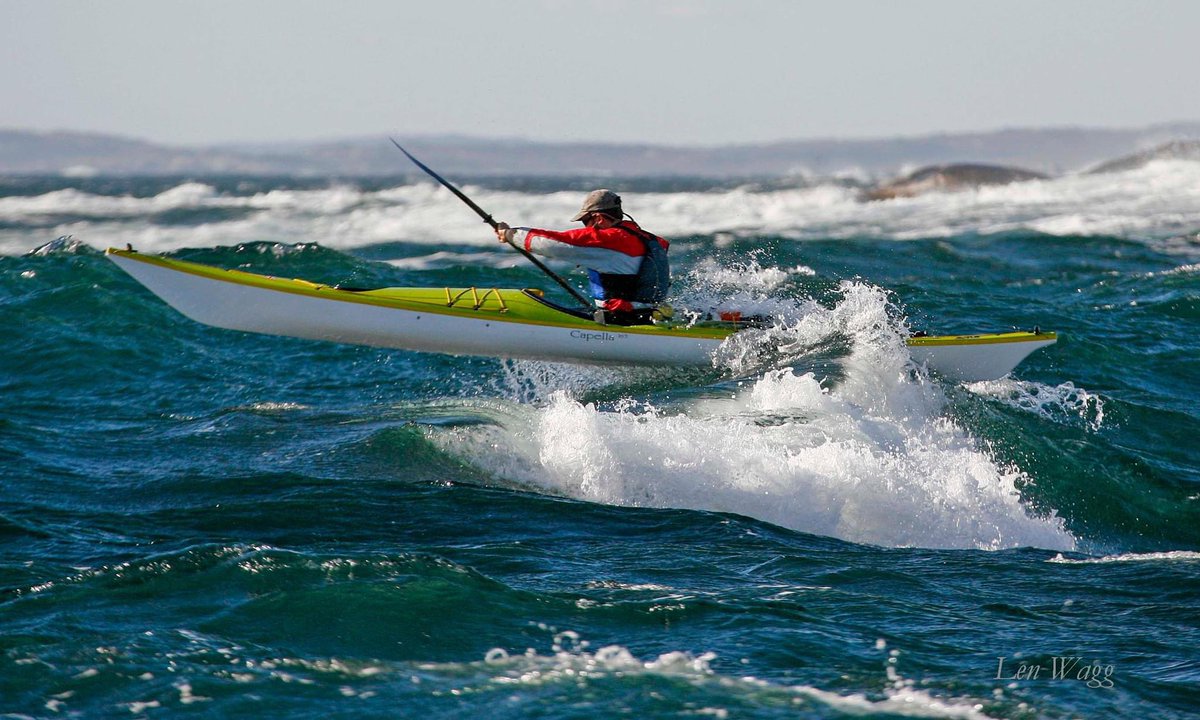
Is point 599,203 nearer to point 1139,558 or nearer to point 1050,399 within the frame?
point 1050,399

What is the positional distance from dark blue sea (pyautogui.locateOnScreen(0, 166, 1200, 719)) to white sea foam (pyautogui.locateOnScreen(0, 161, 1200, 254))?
35.7 feet

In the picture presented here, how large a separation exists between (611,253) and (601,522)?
11.2 feet

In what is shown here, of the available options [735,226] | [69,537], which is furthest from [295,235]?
[69,537]

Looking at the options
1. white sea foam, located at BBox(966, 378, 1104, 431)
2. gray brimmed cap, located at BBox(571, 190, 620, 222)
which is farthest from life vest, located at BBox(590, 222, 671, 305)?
white sea foam, located at BBox(966, 378, 1104, 431)

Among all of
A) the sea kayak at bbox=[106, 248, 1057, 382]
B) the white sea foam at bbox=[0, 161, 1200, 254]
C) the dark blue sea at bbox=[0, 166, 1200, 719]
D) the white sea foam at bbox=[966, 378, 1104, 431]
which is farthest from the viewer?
the white sea foam at bbox=[0, 161, 1200, 254]

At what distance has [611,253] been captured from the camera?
1010cm

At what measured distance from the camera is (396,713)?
4.79 meters

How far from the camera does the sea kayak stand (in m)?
9.61

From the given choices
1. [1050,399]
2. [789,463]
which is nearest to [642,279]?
[789,463]

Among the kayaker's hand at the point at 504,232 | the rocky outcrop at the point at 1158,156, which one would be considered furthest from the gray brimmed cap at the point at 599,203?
the rocky outcrop at the point at 1158,156

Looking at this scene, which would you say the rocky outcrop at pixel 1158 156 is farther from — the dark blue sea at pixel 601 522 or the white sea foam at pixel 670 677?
the white sea foam at pixel 670 677

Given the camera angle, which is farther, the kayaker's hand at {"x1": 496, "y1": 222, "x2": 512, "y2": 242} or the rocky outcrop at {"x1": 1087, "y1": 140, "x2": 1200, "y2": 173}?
the rocky outcrop at {"x1": 1087, "y1": 140, "x2": 1200, "y2": 173}

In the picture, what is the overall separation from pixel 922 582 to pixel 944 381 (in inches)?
166

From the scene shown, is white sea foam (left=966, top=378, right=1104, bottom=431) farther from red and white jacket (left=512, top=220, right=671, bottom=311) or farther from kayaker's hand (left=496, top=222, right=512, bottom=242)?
kayaker's hand (left=496, top=222, right=512, bottom=242)
